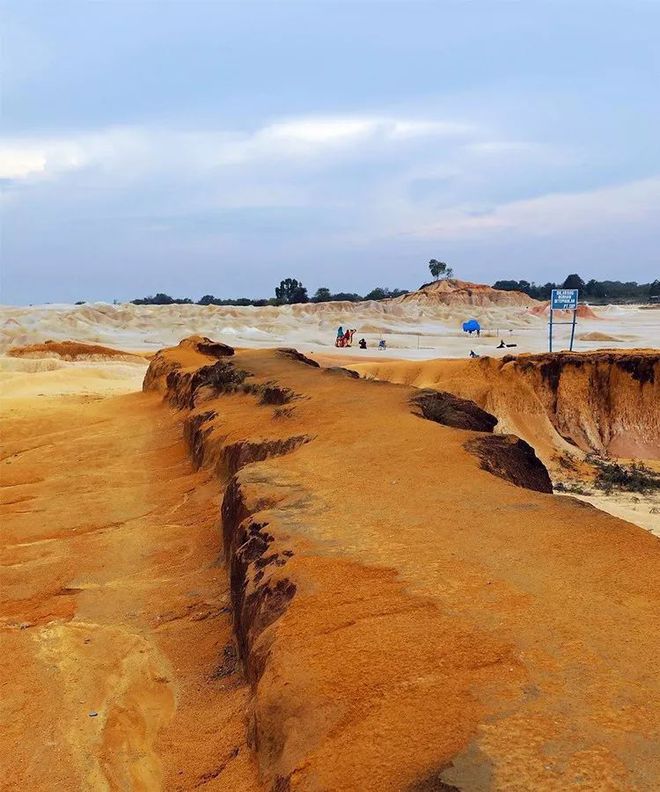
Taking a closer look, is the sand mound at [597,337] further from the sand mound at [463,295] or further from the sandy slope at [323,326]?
the sand mound at [463,295]

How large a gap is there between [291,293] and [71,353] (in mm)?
50262

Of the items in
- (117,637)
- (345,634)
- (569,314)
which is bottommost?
(117,637)

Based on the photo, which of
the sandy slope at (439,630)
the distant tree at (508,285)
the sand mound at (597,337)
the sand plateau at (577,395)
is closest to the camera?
the sandy slope at (439,630)

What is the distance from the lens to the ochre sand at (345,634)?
2504mm

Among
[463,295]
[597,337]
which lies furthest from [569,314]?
[597,337]

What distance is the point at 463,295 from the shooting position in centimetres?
6950

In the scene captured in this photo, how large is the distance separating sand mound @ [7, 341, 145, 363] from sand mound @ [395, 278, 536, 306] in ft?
136

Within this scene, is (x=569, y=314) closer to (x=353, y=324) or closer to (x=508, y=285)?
(x=353, y=324)

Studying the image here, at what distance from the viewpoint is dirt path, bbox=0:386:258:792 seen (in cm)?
335

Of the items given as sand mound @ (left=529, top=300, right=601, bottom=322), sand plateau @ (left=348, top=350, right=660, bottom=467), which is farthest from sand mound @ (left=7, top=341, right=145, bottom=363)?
sand mound @ (left=529, top=300, right=601, bottom=322)

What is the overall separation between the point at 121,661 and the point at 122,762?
3.33 ft

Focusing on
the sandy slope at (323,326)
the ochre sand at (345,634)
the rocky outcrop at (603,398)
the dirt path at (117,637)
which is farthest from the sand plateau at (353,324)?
the ochre sand at (345,634)

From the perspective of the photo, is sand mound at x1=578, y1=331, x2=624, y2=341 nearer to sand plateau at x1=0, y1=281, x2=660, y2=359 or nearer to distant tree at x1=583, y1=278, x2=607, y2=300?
sand plateau at x1=0, y1=281, x2=660, y2=359

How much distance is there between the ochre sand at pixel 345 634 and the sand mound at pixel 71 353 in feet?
80.2
